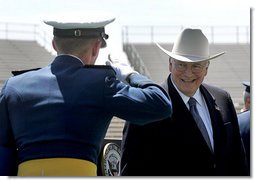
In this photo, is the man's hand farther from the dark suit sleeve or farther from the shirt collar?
the shirt collar

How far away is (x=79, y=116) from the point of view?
6.16 ft

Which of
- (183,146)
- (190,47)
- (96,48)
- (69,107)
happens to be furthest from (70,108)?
(190,47)

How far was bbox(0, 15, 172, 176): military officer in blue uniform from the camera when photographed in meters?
1.87

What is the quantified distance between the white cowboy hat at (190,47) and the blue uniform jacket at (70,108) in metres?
0.66

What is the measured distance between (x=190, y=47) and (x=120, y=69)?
716mm

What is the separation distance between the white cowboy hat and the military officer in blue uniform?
25.6 inches

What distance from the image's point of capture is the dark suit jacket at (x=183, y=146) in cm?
240

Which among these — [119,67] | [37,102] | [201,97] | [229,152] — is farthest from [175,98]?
[37,102]

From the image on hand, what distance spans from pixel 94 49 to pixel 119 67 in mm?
94

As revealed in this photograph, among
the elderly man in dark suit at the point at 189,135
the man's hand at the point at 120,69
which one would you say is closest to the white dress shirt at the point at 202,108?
the elderly man in dark suit at the point at 189,135

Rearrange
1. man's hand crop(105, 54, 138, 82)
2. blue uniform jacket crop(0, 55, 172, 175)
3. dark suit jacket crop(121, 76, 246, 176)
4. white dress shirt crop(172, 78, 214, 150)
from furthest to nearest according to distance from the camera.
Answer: white dress shirt crop(172, 78, 214, 150), dark suit jacket crop(121, 76, 246, 176), man's hand crop(105, 54, 138, 82), blue uniform jacket crop(0, 55, 172, 175)

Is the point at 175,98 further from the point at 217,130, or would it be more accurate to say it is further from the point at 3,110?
the point at 3,110

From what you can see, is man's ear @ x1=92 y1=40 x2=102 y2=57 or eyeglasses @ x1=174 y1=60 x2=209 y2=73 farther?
eyeglasses @ x1=174 y1=60 x2=209 y2=73

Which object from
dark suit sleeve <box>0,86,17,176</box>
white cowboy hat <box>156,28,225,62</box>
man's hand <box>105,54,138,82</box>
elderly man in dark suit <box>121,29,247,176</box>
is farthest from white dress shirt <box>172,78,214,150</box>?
dark suit sleeve <box>0,86,17,176</box>
